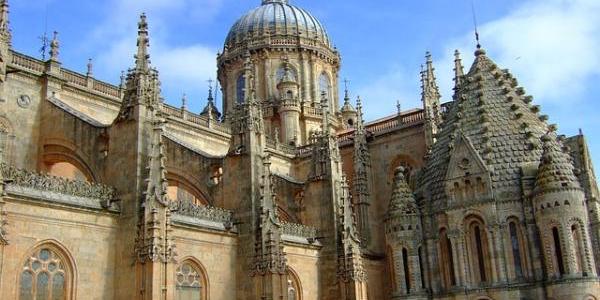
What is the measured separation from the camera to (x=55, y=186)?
1812 cm

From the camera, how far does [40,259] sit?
17203mm

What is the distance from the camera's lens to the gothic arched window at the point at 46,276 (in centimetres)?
1670

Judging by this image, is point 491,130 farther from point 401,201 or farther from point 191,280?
point 191,280

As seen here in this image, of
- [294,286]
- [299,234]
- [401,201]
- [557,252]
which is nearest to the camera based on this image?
[557,252]

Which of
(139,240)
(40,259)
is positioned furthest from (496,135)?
(40,259)

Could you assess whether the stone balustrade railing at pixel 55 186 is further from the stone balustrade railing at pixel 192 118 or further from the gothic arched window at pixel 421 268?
the gothic arched window at pixel 421 268

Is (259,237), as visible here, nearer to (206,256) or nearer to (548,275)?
(206,256)

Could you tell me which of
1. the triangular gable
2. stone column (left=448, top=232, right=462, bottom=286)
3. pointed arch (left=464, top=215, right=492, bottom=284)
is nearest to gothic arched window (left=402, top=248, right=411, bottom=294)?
stone column (left=448, top=232, right=462, bottom=286)

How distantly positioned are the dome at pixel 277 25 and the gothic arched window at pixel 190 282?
93.5 feet

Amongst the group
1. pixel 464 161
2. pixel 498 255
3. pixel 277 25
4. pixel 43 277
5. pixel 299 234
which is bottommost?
pixel 43 277

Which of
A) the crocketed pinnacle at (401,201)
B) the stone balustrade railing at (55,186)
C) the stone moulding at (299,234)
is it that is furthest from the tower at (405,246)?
the stone balustrade railing at (55,186)

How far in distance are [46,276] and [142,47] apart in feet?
25.2

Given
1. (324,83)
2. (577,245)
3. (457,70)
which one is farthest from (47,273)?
(324,83)

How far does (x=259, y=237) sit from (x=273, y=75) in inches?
992
